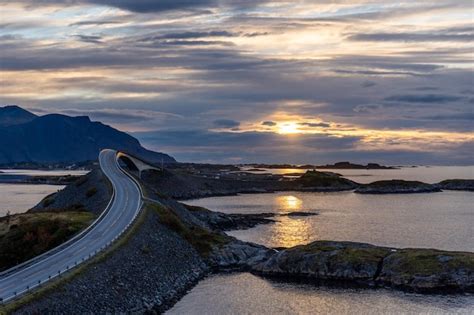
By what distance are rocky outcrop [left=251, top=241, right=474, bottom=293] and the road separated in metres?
20.5

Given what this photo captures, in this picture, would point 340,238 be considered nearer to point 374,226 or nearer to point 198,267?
point 374,226

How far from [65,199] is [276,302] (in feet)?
230

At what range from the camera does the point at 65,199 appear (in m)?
127

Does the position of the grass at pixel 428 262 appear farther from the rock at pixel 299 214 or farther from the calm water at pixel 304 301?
the rock at pixel 299 214

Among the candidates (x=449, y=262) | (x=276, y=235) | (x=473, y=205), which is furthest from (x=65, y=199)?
(x=473, y=205)

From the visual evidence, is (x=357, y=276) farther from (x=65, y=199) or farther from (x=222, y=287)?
(x=65, y=199)

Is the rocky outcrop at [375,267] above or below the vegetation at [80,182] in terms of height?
below

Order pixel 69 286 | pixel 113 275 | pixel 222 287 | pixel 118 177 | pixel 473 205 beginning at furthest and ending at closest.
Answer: pixel 473 205
pixel 118 177
pixel 222 287
pixel 113 275
pixel 69 286

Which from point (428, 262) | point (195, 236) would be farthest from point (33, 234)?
point (428, 262)

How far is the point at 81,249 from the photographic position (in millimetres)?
69750

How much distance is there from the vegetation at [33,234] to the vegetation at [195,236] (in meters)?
11.8

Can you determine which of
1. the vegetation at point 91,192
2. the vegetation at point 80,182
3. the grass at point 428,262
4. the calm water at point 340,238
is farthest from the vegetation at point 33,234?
the vegetation at point 80,182

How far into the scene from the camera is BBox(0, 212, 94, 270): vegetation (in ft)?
249

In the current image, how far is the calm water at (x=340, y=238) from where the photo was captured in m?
66.0
